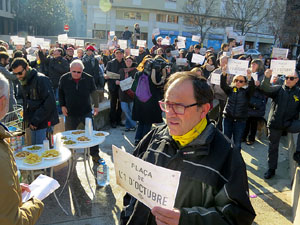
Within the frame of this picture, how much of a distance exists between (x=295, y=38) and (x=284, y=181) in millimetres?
18801

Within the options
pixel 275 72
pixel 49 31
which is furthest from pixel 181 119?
pixel 49 31

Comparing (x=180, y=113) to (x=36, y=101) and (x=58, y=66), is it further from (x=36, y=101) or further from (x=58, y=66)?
(x=58, y=66)

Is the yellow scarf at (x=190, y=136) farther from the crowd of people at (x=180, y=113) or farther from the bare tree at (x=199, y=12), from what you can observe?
the bare tree at (x=199, y=12)

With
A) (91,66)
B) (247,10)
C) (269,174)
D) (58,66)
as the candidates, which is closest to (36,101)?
(91,66)

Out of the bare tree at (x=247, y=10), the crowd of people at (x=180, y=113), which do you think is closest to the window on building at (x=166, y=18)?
the bare tree at (x=247, y=10)

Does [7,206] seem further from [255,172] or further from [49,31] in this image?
[49,31]

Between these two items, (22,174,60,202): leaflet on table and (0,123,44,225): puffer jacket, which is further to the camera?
(22,174,60,202): leaflet on table

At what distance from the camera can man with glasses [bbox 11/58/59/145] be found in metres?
4.46

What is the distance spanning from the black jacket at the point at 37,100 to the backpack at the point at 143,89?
201 cm

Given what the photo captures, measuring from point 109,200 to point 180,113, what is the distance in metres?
3.04

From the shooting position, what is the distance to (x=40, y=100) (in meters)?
4.59

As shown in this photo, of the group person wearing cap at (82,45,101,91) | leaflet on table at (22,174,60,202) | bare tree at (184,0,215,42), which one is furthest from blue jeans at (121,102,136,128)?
bare tree at (184,0,215,42)

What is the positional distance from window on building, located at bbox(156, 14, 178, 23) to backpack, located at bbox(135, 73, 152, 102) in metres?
39.2

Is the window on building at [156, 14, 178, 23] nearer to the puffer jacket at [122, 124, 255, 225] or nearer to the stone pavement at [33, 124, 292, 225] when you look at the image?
the stone pavement at [33, 124, 292, 225]
